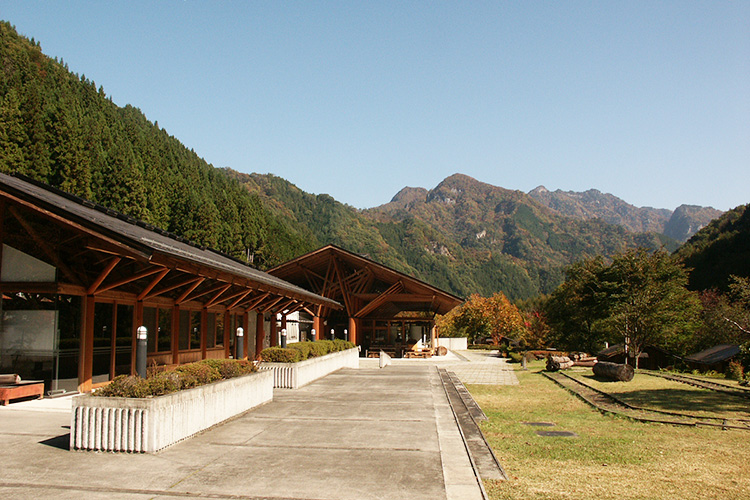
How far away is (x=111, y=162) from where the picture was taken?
Answer: 54250 millimetres

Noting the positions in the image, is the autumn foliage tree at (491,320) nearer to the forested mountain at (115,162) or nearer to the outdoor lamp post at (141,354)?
the forested mountain at (115,162)

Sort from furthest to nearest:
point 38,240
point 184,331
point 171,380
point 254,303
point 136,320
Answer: point 254,303 → point 184,331 → point 136,320 → point 38,240 → point 171,380

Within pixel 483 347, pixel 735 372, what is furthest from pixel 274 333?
pixel 483 347

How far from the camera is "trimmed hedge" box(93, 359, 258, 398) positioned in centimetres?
770

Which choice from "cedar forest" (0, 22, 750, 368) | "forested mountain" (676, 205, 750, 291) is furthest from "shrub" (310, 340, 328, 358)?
"forested mountain" (676, 205, 750, 291)

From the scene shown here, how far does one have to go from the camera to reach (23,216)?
11.8 metres

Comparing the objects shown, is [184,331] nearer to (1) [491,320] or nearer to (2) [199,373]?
(2) [199,373]

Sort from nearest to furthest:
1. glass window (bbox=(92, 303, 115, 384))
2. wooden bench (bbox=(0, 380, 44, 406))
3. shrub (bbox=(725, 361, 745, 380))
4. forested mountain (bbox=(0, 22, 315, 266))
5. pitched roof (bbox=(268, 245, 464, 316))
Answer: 1. wooden bench (bbox=(0, 380, 44, 406))
2. glass window (bbox=(92, 303, 115, 384))
3. shrub (bbox=(725, 361, 745, 380))
4. pitched roof (bbox=(268, 245, 464, 316))
5. forested mountain (bbox=(0, 22, 315, 266))

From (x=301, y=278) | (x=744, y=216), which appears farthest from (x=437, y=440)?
(x=744, y=216)

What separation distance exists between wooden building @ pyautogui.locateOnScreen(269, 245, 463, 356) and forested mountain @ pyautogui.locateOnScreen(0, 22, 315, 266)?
1922 centimetres

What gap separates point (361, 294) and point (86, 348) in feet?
75.3

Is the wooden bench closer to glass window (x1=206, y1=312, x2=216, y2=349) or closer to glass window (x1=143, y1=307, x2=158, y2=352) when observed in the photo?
glass window (x1=143, y1=307, x2=158, y2=352)

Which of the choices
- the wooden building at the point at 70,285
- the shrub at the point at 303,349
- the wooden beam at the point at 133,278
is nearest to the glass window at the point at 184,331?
the wooden building at the point at 70,285

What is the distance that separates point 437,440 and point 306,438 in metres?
2.08
